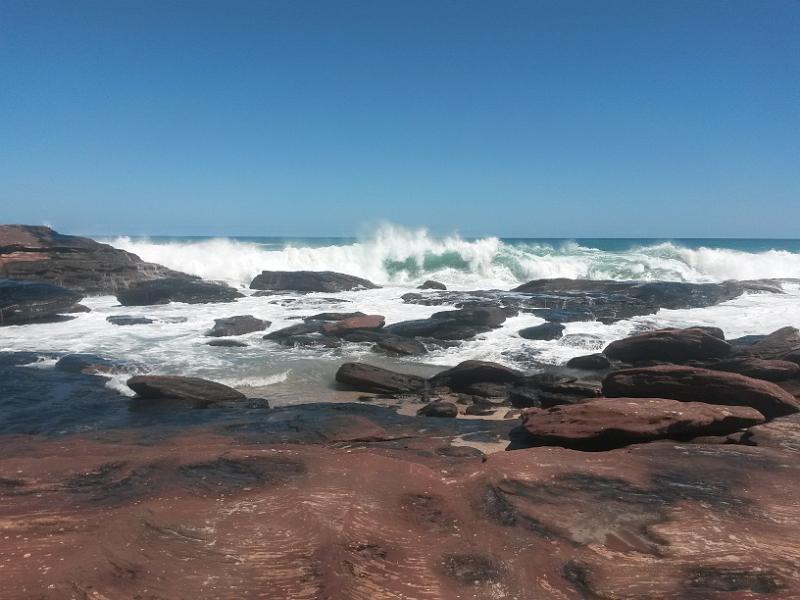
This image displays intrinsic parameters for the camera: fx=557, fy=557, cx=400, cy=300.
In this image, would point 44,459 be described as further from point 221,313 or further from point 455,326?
point 221,313

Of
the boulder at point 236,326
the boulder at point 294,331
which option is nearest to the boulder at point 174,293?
the boulder at point 236,326

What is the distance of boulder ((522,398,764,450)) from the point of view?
6395 mm

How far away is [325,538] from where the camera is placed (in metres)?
3.90

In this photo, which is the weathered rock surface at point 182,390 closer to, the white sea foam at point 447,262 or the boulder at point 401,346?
the boulder at point 401,346

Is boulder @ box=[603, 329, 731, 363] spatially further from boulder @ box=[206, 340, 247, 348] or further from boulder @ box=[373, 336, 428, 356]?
boulder @ box=[206, 340, 247, 348]

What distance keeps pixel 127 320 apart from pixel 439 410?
1270 cm

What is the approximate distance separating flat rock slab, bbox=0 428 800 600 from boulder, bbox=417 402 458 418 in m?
3.67

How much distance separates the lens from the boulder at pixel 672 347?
12969 millimetres

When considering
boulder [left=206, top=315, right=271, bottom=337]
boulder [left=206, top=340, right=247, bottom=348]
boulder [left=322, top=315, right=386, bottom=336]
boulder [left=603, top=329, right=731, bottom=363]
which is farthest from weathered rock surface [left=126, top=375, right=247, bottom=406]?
boulder [left=603, top=329, right=731, bottom=363]

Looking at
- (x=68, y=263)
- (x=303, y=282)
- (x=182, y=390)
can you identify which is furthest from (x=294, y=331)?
(x=68, y=263)

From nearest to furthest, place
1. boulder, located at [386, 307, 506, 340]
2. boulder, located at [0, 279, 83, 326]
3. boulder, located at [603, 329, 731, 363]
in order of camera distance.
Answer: boulder, located at [603, 329, 731, 363] → boulder, located at [386, 307, 506, 340] → boulder, located at [0, 279, 83, 326]

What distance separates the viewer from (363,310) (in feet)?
68.1

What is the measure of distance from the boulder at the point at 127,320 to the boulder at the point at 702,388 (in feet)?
47.7

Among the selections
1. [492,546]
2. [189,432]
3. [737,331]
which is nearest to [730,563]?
[492,546]
